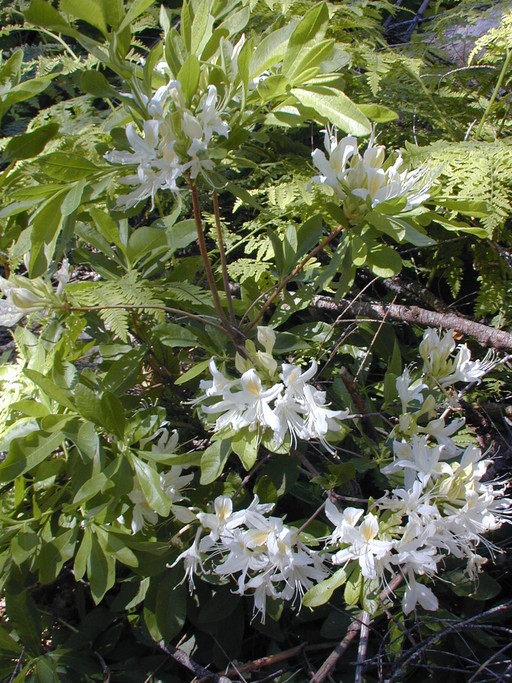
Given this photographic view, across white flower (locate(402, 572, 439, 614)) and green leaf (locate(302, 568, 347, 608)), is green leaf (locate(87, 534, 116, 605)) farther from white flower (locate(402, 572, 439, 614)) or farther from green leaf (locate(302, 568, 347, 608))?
white flower (locate(402, 572, 439, 614))

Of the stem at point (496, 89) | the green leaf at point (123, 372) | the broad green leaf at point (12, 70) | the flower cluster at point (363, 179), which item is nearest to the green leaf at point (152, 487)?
the green leaf at point (123, 372)

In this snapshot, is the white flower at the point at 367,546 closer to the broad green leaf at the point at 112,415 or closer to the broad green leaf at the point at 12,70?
the broad green leaf at the point at 112,415

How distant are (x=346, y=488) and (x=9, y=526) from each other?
807mm

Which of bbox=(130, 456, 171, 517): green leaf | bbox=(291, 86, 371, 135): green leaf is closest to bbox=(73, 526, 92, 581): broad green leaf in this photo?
bbox=(130, 456, 171, 517): green leaf

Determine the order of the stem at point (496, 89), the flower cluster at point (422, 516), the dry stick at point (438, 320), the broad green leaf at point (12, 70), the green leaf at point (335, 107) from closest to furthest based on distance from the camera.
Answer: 1. the green leaf at point (335, 107)
2. the flower cluster at point (422, 516)
3. the broad green leaf at point (12, 70)
4. the dry stick at point (438, 320)
5. the stem at point (496, 89)

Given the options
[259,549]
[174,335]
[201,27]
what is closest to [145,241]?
[174,335]

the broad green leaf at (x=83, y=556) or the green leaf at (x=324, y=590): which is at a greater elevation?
the broad green leaf at (x=83, y=556)

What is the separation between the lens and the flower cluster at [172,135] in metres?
0.98

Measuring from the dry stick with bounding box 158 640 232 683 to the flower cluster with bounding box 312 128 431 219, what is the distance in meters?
1.07

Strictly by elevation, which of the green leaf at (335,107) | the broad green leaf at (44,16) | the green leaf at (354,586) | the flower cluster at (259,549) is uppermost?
the broad green leaf at (44,16)

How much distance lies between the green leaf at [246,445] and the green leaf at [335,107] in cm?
59

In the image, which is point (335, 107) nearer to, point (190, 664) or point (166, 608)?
point (166, 608)

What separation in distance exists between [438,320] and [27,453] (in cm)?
117

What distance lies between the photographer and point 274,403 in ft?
3.68
